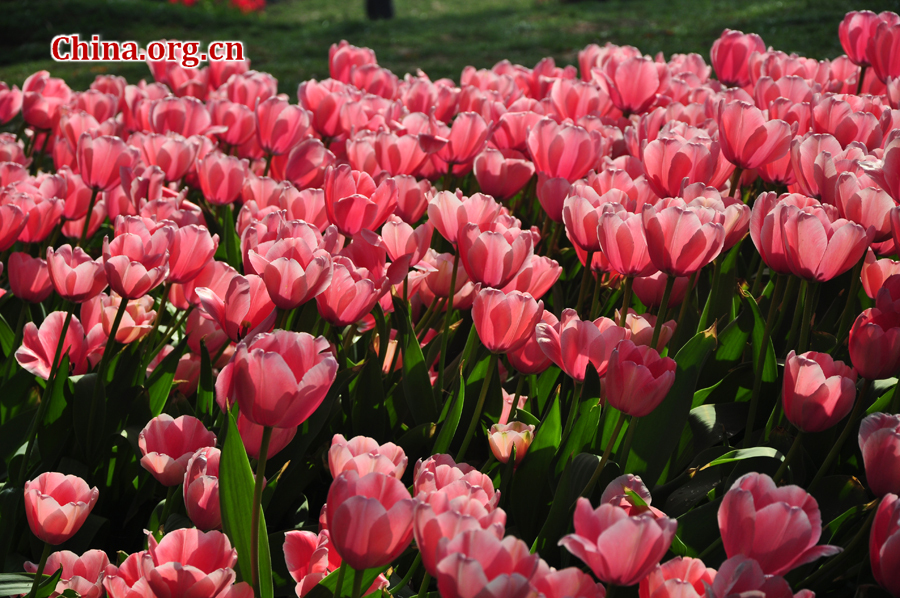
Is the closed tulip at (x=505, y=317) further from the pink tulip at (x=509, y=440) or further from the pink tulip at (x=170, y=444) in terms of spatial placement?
the pink tulip at (x=170, y=444)

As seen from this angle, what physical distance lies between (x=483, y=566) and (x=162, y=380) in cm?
113

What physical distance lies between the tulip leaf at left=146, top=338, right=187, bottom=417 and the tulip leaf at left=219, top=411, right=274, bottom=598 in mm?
640

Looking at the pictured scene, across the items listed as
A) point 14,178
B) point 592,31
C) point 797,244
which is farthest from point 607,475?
point 592,31

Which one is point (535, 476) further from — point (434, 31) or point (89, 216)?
point (434, 31)

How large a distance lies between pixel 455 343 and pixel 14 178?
1.49 meters

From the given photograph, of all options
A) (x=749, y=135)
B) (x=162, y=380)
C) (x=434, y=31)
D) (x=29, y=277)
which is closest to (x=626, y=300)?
(x=749, y=135)

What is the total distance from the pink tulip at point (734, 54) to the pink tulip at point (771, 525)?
2.54 metres

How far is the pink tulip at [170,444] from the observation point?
1233 millimetres

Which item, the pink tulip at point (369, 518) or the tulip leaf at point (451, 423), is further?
the tulip leaf at point (451, 423)

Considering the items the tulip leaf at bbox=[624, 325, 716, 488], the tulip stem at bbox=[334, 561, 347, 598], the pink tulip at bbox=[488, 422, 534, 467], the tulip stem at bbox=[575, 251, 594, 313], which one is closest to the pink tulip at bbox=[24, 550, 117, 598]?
the tulip stem at bbox=[334, 561, 347, 598]

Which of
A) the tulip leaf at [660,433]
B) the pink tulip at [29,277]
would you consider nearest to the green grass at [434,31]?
the pink tulip at [29,277]

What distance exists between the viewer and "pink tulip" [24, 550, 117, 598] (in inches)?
43.4

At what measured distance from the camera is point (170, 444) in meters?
1.27

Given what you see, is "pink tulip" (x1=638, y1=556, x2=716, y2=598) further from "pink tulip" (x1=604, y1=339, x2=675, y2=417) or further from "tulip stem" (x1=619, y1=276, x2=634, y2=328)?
"tulip stem" (x1=619, y1=276, x2=634, y2=328)
